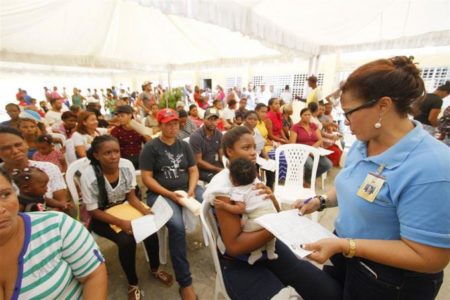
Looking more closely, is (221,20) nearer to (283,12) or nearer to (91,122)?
(283,12)

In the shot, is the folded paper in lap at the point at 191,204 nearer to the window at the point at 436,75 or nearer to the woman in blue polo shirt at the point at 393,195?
the woman in blue polo shirt at the point at 393,195

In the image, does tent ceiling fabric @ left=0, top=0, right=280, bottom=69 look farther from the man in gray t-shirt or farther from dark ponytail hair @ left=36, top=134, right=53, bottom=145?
the man in gray t-shirt

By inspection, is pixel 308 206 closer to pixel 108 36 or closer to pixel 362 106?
pixel 362 106

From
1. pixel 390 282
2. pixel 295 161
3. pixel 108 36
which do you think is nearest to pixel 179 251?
pixel 390 282

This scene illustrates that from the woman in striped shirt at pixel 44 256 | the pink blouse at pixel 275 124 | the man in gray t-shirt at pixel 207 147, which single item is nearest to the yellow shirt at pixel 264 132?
the pink blouse at pixel 275 124

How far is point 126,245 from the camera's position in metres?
1.81

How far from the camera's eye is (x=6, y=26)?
170 inches

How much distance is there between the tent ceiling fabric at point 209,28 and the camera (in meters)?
3.45

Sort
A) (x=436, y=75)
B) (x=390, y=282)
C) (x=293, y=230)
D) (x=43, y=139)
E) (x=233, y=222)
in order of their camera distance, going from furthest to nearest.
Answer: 1. (x=436, y=75)
2. (x=43, y=139)
3. (x=233, y=222)
4. (x=293, y=230)
5. (x=390, y=282)

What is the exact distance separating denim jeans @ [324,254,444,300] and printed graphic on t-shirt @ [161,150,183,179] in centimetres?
184

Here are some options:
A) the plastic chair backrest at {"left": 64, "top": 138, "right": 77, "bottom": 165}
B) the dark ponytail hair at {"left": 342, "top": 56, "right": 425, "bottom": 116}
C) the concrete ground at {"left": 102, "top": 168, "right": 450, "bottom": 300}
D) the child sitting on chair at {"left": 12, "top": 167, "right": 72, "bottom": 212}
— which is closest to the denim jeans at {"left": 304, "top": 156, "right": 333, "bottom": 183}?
the concrete ground at {"left": 102, "top": 168, "right": 450, "bottom": 300}

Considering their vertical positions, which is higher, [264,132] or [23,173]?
[23,173]

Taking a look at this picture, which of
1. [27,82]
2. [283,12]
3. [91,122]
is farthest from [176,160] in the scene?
[27,82]

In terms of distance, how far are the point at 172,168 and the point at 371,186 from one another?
75.2 inches
